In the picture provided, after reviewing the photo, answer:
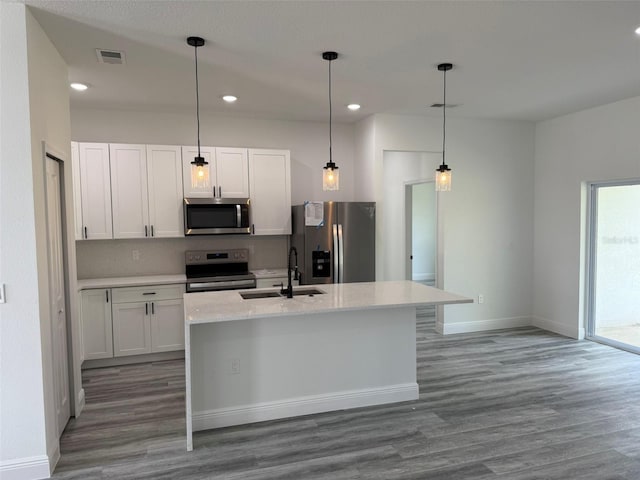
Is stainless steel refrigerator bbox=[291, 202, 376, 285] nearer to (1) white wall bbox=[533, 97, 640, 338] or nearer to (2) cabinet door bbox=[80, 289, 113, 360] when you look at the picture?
(2) cabinet door bbox=[80, 289, 113, 360]

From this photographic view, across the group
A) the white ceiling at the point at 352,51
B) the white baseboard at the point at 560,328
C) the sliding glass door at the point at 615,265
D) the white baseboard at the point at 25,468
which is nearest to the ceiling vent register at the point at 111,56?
the white ceiling at the point at 352,51

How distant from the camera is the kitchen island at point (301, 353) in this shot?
321cm

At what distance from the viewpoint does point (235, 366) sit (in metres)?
3.31

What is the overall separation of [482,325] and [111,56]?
534 cm

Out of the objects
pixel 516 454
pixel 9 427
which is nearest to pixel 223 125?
pixel 9 427

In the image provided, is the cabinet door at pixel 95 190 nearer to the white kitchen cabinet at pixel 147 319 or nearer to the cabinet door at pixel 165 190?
the cabinet door at pixel 165 190

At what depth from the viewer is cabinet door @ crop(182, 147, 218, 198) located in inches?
196

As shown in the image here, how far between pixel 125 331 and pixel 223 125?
2705 millimetres

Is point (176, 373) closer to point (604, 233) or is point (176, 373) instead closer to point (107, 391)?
point (107, 391)

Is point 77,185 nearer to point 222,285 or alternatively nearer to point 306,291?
point 222,285

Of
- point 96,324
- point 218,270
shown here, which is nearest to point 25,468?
point 96,324

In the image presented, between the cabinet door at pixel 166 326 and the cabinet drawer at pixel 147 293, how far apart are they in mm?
63

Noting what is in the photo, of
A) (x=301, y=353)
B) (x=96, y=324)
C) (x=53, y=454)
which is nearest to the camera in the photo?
(x=53, y=454)

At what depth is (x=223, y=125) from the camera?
5.41 metres
